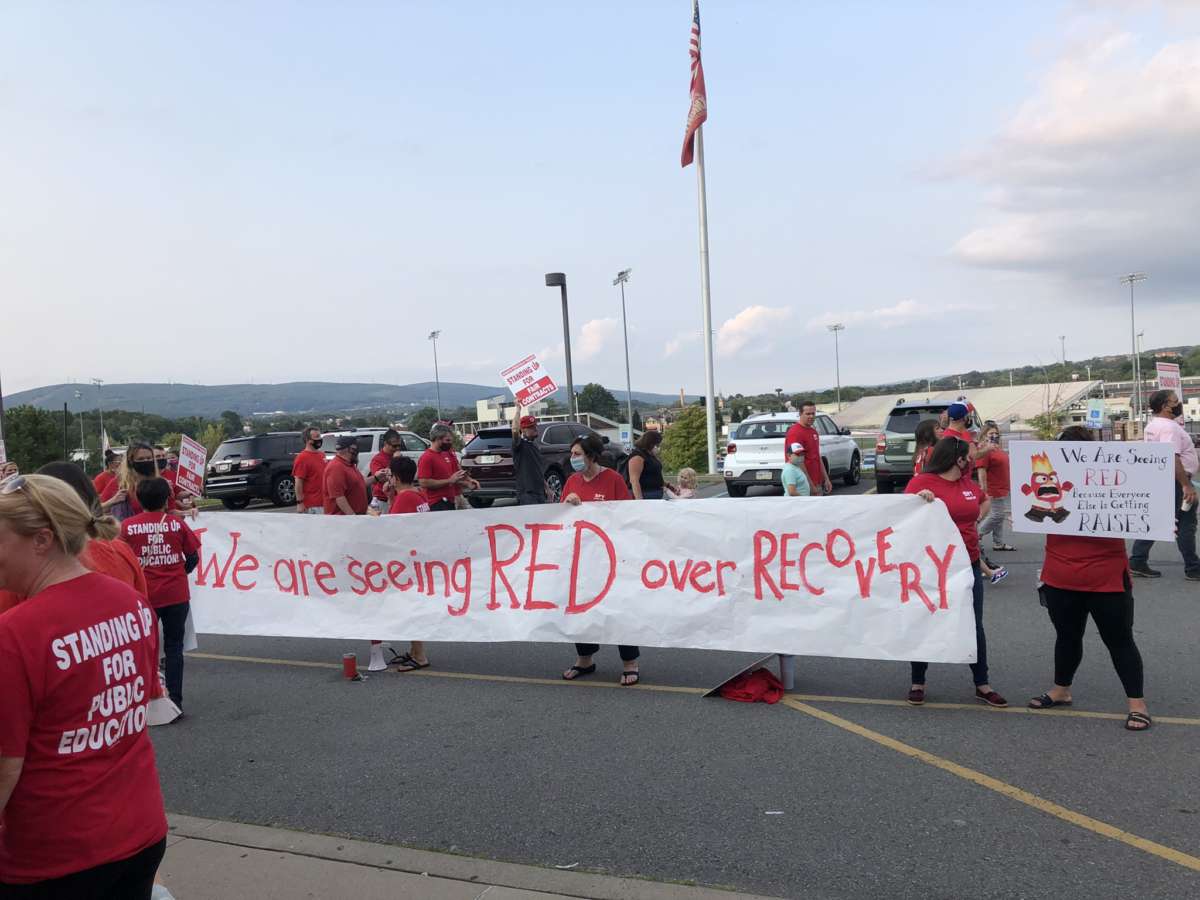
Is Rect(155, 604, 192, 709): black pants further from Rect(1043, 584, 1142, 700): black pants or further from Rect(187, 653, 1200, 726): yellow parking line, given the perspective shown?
Rect(1043, 584, 1142, 700): black pants

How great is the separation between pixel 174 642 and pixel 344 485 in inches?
120

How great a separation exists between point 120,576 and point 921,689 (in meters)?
4.74

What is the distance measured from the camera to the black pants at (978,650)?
18.9 feet

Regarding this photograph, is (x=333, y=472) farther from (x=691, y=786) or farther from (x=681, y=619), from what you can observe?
(x=691, y=786)

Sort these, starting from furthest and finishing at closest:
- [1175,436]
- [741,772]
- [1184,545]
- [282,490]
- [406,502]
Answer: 1. [282,490]
2. [1184,545]
3. [1175,436]
4. [406,502]
5. [741,772]

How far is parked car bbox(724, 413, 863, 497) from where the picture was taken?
18969mm

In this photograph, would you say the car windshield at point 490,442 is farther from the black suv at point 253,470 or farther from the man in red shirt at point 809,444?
the man in red shirt at point 809,444

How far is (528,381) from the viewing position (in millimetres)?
12539

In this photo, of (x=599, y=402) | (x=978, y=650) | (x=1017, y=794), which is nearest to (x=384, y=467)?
(x=978, y=650)

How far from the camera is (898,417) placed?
19.2 m

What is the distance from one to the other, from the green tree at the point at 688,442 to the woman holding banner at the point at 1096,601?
30.3 m

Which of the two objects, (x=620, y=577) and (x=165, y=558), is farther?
(x=620, y=577)

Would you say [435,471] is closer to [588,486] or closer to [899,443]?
[588,486]

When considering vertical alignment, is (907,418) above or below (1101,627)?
above
